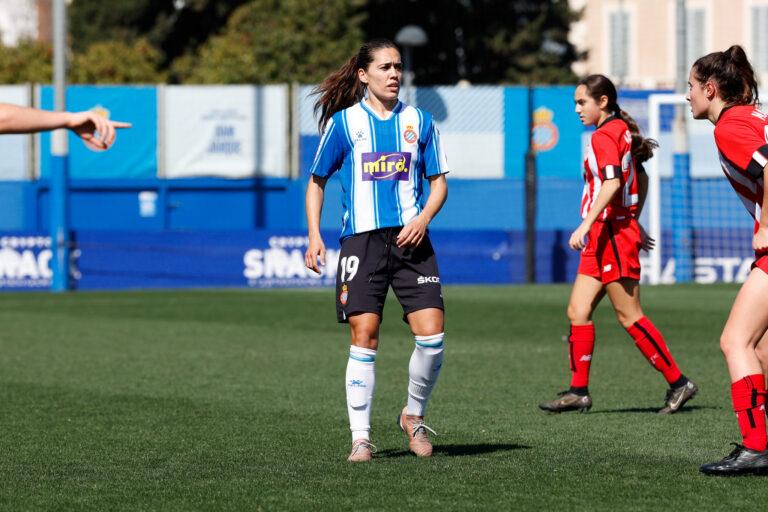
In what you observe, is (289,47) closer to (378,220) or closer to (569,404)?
(569,404)

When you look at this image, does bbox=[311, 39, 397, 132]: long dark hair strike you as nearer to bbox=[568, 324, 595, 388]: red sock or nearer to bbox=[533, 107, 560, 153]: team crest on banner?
bbox=[568, 324, 595, 388]: red sock

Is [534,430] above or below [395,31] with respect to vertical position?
below

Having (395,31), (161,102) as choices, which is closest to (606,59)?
(395,31)

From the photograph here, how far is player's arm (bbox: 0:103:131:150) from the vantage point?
17.6 feet

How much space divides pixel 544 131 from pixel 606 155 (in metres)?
20.4

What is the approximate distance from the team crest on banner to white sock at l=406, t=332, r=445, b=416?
72.9ft

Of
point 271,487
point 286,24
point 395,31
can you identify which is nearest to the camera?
point 271,487

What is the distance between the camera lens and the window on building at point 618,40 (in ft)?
167

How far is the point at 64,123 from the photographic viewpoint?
5406mm

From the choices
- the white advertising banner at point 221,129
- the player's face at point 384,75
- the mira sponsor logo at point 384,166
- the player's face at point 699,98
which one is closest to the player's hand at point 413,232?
the mira sponsor logo at point 384,166

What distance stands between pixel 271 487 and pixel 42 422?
112 inches

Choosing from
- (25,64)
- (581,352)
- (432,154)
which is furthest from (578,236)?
(25,64)

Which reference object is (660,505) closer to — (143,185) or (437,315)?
(437,315)

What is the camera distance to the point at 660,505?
603 centimetres
